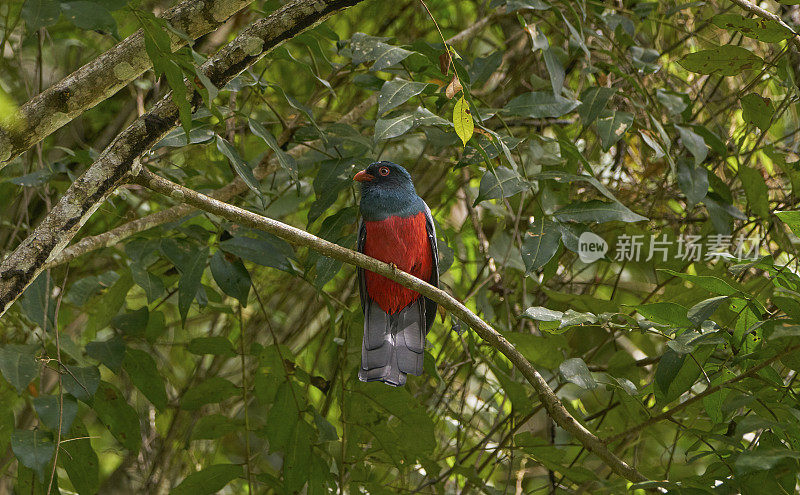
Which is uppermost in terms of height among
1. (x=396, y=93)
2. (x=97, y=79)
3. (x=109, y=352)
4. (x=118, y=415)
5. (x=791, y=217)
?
(x=97, y=79)

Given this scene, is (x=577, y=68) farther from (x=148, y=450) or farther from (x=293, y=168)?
(x=148, y=450)

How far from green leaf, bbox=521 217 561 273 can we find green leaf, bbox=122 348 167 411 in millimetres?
1546

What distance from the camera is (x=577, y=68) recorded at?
4516 millimetres

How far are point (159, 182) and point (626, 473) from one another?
1606 mm

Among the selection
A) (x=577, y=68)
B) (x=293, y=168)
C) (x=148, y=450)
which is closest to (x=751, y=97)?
(x=577, y=68)

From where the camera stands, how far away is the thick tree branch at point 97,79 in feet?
6.61

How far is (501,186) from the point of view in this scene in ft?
→ 8.66

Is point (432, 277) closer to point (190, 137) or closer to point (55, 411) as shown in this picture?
point (190, 137)

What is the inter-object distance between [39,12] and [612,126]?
2.11 metres

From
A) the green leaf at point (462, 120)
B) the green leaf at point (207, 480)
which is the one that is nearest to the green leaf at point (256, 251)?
the green leaf at point (207, 480)

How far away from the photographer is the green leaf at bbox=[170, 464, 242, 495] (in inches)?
A: 114

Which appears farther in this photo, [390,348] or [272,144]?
[390,348]

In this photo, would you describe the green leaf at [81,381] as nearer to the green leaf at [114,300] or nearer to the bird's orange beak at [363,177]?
the green leaf at [114,300]

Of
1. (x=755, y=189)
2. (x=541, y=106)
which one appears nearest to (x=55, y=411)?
(x=541, y=106)
